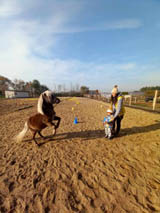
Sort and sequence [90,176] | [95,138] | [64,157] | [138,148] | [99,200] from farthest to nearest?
[95,138] → [138,148] → [64,157] → [90,176] → [99,200]

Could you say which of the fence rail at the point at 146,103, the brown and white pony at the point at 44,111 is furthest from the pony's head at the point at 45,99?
the fence rail at the point at 146,103

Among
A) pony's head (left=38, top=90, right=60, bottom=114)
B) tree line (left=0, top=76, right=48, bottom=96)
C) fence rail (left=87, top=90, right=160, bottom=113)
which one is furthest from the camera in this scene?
tree line (left=0, top=76, right=48, bottom=96)

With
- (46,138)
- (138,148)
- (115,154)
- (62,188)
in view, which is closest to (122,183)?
(115,154)

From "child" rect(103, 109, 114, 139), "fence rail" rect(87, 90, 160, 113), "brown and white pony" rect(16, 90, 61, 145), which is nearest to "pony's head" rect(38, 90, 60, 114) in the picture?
"brown and white pony" rect(16, 90, 61, 145)

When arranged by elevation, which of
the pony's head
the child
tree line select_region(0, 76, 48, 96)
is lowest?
the child

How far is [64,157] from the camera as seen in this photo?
9.62 ft

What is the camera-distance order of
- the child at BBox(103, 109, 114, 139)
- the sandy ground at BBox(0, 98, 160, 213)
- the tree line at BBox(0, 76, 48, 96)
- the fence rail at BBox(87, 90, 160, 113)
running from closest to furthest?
the sandy ground at BBox(0, 98, 160, 213), the child at BBox(103, 109, 114, 139), the fence rail at BBox(87, 90, 160, 113), the tree line at BBox(0, 76, 48, 96)

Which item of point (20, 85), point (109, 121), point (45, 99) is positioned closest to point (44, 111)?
point (45, 99)

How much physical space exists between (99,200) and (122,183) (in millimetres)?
651

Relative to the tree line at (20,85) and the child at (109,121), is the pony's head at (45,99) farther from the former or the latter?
the tree line at (20,85)

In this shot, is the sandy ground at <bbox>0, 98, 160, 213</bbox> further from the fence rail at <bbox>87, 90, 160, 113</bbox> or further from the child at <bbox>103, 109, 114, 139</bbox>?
the fence rail at <bbox>87, 90, 160, 113</bbox>

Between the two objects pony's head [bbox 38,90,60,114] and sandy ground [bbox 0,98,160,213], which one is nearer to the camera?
sandy ground [bbox 0,98,160,213]

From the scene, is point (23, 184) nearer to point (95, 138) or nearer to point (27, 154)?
point (27, 154)

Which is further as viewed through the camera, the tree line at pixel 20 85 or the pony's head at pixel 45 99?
the tree line at pixel 20 85
